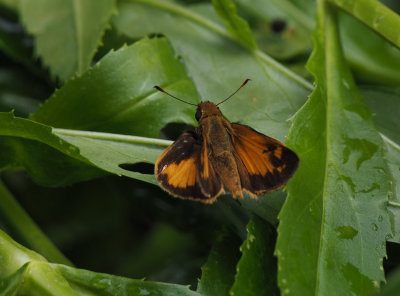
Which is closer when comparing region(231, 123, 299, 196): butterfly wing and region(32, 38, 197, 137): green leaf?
region(231, 123, 299, 196): butterfly wing

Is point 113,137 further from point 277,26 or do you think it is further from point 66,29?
point 277,26

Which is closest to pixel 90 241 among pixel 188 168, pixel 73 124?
pixel 73 124

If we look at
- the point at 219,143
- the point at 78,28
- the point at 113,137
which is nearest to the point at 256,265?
the point at 219,143

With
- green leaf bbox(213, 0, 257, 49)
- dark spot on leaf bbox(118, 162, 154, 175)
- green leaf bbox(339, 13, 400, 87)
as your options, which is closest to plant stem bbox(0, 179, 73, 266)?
dark spot on leaf bbox(118, 162, 154, 175)

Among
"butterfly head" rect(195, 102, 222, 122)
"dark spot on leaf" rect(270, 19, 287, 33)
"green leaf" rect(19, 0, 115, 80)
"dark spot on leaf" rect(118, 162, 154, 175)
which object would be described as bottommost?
"dark spot on leaf" rect(118, 162, 154, 175)

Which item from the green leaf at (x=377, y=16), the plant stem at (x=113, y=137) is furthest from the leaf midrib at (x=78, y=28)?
the green leaf at (x=377, y=16)

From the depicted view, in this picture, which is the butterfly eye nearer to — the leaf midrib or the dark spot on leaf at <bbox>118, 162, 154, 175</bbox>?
the dark spot on leaf at <bbox>118, 162, 154, 175</bbox>
